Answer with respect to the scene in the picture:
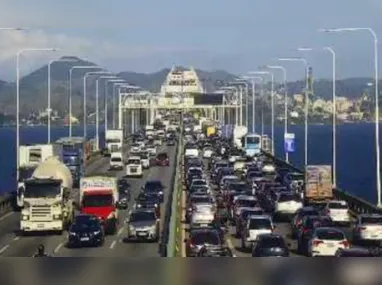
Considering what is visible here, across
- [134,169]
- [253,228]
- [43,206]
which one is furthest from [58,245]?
[134,169]

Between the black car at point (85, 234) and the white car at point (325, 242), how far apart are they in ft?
36.5

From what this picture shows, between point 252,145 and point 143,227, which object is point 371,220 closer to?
point 143,227

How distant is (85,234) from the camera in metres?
40.9

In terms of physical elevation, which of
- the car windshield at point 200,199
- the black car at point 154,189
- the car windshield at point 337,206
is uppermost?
the car windshield at point 200,199

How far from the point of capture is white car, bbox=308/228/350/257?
31688 mm

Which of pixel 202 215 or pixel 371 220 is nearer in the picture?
pixel 371 220

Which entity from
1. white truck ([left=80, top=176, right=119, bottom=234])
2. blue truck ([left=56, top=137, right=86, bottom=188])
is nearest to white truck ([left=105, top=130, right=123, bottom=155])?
blue truck ([left=56, top=137, right=86, bottom=188])

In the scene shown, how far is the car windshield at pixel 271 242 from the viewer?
95.3 ft

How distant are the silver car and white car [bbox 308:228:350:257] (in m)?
10.9

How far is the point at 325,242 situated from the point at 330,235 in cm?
42

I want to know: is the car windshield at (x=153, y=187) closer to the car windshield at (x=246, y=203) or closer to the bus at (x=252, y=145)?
the car windshield at (x=246, y=203)

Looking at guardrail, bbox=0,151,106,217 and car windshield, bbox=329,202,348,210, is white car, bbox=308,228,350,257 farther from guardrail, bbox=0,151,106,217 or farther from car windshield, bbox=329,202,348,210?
guardrail, bbox=0,151,106,217

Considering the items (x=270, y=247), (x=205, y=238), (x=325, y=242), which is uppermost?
(x=270, y=247)

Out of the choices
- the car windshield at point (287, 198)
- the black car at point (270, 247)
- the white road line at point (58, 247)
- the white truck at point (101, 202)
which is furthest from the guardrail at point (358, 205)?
the black car at point (270, 247)
